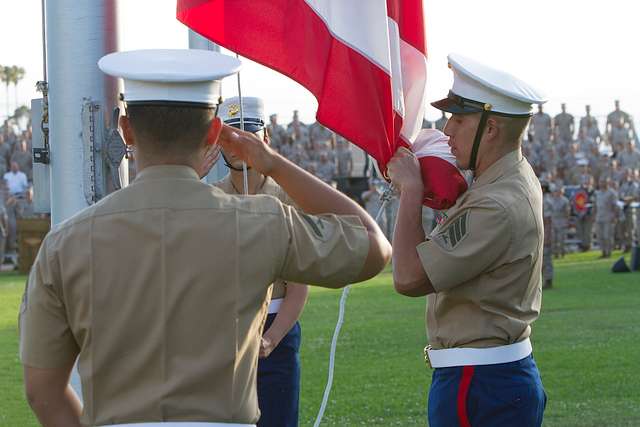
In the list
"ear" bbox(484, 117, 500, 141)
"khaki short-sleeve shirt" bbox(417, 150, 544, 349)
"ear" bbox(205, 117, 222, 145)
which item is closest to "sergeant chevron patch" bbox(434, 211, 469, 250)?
"khaki short-sleeve shirt" bbox(417, 150, 544, 349)

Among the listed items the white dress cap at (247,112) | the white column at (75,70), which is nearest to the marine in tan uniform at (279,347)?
the white dress cap at (247,112)

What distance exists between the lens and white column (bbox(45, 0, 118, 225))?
5121mm

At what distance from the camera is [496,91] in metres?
4.41

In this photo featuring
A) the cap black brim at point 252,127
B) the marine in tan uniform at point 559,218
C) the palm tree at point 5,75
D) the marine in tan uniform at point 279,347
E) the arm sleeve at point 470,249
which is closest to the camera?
the arm sleeve at point 470,249

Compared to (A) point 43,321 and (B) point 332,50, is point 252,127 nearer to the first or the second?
(B) point 332,50

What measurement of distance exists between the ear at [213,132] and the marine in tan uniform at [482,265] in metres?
1.36

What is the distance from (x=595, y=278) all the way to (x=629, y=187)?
40.6 ft

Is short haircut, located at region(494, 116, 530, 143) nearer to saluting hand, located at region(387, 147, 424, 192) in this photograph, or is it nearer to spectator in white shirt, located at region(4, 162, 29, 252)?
saluting hand, located at region(387, 147, 424, 192)

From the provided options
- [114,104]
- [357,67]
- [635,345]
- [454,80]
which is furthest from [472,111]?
[635,345]

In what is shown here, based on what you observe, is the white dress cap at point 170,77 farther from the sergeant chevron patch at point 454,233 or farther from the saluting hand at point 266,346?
the saluting hand at point 266,346

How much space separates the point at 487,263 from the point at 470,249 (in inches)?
3.3

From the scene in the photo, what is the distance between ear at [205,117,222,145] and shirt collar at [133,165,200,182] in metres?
0.10

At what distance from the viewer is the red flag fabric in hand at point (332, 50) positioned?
4.45m

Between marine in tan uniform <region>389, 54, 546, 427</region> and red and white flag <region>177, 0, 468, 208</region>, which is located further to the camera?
red and white flag <region>177, 0, 468, 208</region>
